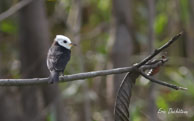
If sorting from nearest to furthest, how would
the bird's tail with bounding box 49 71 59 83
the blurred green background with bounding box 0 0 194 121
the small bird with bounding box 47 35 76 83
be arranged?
the bird's tail with bounding box 49 71 59 83
the small bird with bounding box 47 35 76 83
the blurred green background with bounding box 0 0 194 121

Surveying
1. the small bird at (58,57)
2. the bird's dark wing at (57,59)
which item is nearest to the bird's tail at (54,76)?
the small bird at (58,57)

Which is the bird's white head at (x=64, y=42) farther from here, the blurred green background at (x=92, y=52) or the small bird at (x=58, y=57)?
the blurred green background at (x=92, y=52)

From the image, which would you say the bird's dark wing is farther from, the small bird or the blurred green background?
the blurred green background

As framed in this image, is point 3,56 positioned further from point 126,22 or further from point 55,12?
point 126,22

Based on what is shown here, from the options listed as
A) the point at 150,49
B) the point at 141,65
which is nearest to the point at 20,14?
the point at 150,49

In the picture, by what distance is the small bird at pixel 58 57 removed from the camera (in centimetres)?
344

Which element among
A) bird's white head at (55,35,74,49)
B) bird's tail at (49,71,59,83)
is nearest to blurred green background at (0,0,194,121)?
bird's white head at (55,35,74,49)

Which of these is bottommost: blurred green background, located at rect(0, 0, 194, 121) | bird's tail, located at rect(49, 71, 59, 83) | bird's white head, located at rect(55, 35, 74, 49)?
blurred green background, located at rect(0, 0, 194, 121)

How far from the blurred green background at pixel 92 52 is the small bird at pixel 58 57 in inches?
35.9

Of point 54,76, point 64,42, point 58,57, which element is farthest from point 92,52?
point 54,76

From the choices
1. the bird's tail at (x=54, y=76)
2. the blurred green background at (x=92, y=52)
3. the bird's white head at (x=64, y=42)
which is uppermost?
the bird's tail at (x=54, y=76)

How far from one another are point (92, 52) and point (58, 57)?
344 centimetres

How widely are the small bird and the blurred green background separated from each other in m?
0.91

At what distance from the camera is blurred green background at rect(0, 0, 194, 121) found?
5203mm
